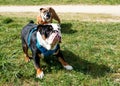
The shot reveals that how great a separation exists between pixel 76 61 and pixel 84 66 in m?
0.35

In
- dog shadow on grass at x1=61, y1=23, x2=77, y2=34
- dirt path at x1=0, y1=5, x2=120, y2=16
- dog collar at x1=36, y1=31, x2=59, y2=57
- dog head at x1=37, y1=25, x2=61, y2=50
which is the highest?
dog head at x1=37, y1=25, x2=61, y2=50

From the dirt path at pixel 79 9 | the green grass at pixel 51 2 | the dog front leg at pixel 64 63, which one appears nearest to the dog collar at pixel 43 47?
the dog front leg at pixel 64 63

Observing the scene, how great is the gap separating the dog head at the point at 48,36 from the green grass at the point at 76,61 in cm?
85

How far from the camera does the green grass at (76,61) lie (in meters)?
5.76

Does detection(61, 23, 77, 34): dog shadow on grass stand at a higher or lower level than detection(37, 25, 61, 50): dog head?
lower

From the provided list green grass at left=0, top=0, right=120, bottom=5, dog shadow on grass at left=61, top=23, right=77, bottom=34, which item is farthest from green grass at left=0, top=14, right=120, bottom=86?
green grass at left=0, top=0, right=120, bottom=5

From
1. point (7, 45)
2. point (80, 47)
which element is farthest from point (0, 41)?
point (80, 47)

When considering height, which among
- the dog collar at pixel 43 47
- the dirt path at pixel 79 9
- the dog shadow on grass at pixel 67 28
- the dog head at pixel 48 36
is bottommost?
the dirt path at pixel 79 9

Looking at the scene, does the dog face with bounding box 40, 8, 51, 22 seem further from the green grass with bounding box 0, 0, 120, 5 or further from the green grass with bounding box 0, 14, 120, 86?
the green grass with bounding box 0, 0, 120, 5

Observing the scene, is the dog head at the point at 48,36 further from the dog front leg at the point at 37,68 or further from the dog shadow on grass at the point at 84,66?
the dog shadow on grass at the point at 84,66

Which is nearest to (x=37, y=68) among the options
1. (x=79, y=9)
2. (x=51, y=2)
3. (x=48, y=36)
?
(x=48, y=36)

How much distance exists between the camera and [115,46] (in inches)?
296

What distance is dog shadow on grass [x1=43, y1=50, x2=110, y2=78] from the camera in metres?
5.99

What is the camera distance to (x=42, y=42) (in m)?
5.44
